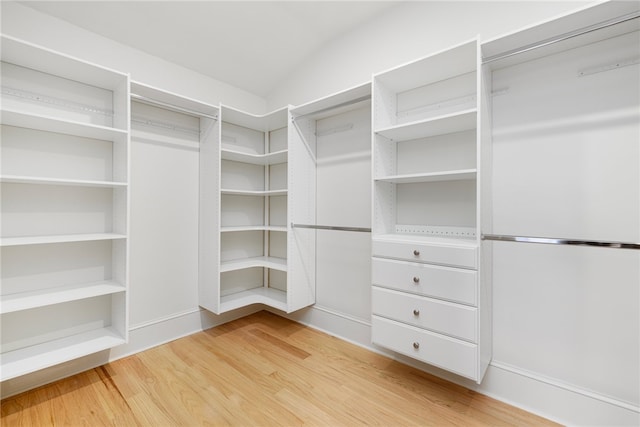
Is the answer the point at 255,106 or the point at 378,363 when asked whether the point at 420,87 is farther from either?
the point at 378,363

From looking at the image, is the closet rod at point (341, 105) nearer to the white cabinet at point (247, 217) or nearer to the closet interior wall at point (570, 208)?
the white cabinet at point (247, 217)

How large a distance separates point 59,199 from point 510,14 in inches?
127

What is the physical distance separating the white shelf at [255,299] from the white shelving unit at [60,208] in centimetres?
88

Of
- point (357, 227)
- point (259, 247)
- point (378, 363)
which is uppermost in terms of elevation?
point (357, 227)

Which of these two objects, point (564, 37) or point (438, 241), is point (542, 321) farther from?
point (564, 37)

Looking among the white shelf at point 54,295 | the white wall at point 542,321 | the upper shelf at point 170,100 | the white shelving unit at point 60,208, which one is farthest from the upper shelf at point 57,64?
the white wall at point 542,321

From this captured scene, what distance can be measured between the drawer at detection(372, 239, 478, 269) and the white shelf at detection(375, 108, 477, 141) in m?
0.75

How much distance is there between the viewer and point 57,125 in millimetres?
1824

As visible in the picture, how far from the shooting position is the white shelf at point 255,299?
2.68 meters

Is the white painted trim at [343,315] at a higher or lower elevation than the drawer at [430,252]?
lower

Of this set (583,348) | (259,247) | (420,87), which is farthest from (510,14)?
(259,247)

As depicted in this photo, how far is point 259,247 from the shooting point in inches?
129

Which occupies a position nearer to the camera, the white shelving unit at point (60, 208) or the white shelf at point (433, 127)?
the white shelf at point (433, 127)

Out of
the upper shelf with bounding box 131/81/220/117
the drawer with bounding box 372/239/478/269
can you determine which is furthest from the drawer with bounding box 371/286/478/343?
the upper shelf with bounding box 131/81/220/117
